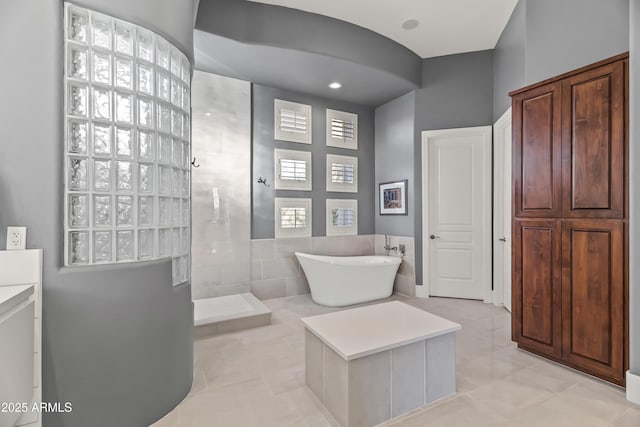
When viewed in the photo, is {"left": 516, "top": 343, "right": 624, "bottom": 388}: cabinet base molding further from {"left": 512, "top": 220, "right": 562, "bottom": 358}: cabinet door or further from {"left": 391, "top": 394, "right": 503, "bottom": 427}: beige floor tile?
{"left": 391, "top": 394, "right": 503, "bottom": 427}: beige floor tile

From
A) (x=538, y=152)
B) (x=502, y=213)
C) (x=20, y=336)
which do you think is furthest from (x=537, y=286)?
(x=20, y=336)

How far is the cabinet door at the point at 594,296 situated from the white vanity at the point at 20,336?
312cm

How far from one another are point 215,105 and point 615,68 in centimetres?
363

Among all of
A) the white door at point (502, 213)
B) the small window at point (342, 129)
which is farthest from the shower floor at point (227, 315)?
the white door at point (502, 213)

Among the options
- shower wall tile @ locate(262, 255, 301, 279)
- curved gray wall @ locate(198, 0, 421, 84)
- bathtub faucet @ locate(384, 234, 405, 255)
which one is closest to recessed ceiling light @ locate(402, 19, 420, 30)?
curved gray wall @ locate(198, 0, 421, 84)

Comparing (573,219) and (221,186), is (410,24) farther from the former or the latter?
(221,186)

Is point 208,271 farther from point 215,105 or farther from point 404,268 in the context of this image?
point 404,268

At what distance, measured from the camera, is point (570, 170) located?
2.15m

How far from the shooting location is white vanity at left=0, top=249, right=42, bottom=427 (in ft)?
3.62

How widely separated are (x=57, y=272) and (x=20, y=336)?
0.30m

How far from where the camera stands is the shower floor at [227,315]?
291cm

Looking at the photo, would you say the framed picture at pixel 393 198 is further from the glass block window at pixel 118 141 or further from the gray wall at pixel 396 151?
the glass block window at pixel 118 141

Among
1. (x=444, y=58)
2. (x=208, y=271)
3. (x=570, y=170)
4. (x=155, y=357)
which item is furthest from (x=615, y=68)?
(x=208, y=271)

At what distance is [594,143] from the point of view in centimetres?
203
